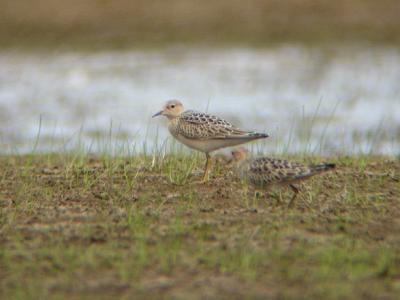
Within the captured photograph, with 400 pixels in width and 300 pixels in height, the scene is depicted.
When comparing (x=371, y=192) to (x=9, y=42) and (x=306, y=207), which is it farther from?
(x=9, y=42)

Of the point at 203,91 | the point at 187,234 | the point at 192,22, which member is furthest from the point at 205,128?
the point at 192,22

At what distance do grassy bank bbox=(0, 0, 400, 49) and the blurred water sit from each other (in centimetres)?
95

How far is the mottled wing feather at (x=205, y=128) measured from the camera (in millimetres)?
8492

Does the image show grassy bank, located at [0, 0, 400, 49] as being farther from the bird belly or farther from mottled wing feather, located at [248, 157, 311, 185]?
mottled wing feather, located at [248, 157, 311, 185]

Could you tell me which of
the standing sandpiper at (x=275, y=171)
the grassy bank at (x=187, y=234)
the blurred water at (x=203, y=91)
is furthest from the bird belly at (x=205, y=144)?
the blurred water at (x=203, y=91)

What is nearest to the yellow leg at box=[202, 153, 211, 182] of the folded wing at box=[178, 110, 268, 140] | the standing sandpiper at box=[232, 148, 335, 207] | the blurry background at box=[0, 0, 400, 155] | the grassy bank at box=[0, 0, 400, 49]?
the folded wing at box=[178, 110, 268, 140]

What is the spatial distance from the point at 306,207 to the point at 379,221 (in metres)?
0.65

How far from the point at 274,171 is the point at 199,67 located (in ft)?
41.3

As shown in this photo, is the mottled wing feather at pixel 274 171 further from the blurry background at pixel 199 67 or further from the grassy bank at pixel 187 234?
the blurry background at pixel 199 67

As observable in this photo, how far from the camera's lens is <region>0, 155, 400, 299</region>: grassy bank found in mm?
5836

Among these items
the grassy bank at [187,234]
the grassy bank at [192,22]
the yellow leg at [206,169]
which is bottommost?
the grassy bank at [187,234]

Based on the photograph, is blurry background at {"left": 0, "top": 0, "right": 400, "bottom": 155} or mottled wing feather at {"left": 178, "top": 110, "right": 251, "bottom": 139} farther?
blurry background at {"left": 0, "top": 0, "right": 400, "bottom": 155}

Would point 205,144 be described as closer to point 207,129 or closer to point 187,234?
point 207,129

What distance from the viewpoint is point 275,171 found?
292 inches
